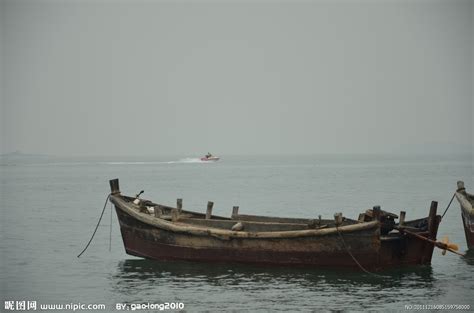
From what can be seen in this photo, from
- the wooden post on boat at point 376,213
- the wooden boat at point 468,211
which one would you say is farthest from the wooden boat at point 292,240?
the wooden boat at point 468,211

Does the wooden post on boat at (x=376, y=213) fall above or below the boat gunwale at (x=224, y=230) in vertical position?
above

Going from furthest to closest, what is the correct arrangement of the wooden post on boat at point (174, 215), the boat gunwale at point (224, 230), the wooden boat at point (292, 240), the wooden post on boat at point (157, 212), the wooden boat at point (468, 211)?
the wooden boat at point (468, 211) → the wooden post on boat at point (174, 215) → the wooden post on boat at point (157, 212) → the wooden boat at point (292, 240) → the boat gunwale at point (224, 230)

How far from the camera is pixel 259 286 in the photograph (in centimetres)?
1750

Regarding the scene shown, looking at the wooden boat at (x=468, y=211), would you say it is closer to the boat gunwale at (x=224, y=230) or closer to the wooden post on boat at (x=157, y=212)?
the boat gunwale at (x=224, y=230)

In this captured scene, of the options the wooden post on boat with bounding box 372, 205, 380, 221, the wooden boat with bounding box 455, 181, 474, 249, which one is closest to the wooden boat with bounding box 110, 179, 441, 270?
the wooden post on boat with bounding box 372, 205, 380, 221

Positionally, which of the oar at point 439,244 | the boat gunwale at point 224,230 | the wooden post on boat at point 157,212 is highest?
the wooden post on boat at point 157,212

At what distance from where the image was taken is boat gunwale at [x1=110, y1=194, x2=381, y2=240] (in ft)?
56.1

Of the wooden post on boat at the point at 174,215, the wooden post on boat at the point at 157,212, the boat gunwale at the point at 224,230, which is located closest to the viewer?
the boat gunwale at the point at 224,230

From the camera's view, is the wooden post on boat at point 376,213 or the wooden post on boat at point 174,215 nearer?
the wooden post on boat at point 376,213

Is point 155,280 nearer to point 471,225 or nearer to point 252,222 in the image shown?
point 252,222

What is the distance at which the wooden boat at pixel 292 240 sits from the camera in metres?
17.4

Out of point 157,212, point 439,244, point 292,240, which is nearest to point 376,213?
point 439,244

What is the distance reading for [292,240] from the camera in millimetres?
17844

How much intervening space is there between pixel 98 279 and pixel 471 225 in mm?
12946
